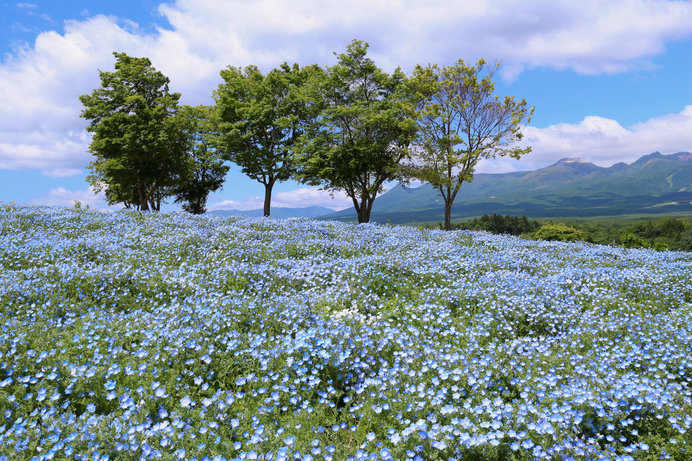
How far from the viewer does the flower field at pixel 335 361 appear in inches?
142

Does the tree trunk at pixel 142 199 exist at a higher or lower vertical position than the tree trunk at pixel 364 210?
higher

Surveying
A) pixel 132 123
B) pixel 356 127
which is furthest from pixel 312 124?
pixel 132 123

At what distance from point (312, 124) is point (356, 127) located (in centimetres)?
389

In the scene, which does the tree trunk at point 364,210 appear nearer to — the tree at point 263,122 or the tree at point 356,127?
the tree at point 356,127

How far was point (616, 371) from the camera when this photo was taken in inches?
194

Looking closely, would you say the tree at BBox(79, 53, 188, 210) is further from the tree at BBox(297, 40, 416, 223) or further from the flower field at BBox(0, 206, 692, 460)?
the flower field at BBox(0, 206, 692, 460)

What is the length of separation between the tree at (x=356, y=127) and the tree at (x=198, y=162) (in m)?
9.69

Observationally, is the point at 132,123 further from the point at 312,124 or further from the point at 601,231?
the point at 601,231

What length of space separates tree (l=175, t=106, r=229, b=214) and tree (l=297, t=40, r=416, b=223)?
969 cm

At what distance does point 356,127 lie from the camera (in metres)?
31.8

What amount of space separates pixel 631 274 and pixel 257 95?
31864 millimetres

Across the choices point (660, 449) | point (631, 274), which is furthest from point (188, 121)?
point (660, 449)

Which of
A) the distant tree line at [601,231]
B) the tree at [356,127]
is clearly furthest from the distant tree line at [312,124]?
the distant tree line at [601,231]

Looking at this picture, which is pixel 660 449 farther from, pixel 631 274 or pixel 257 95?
pixel 257 95
